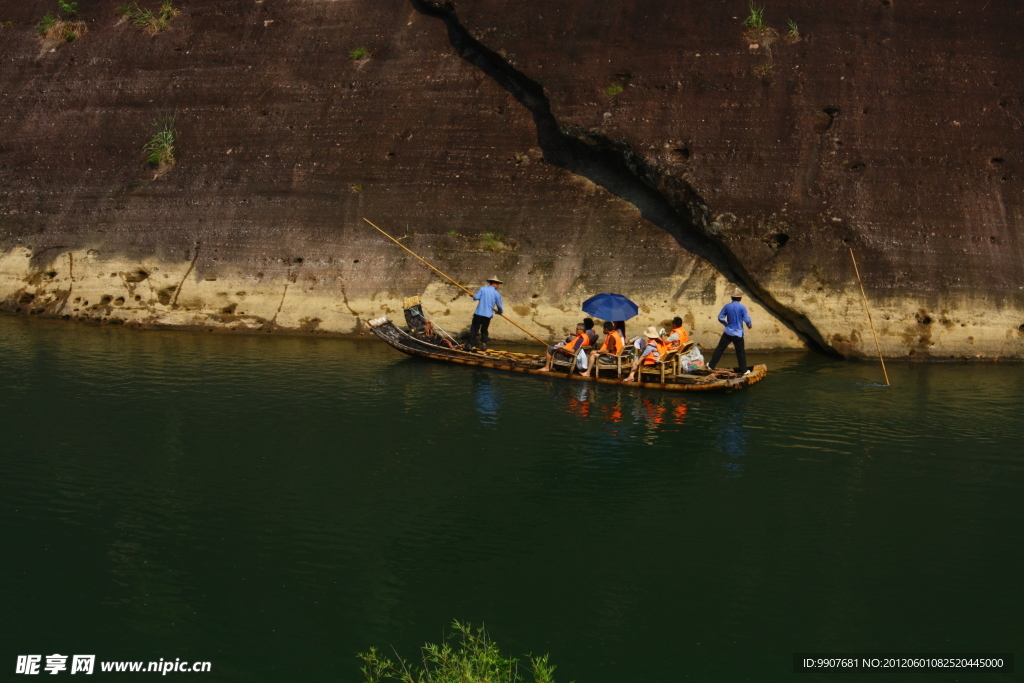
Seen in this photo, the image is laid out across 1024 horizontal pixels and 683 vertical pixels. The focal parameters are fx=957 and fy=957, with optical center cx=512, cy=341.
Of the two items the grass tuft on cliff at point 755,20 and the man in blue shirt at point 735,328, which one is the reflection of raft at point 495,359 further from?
the grass tuft on cliff at point 755,20

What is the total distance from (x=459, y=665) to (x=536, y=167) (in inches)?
689

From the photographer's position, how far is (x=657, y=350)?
17734mm

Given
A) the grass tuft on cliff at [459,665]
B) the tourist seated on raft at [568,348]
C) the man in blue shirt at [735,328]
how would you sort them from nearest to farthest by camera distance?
the grass tuft on cliff at [459,665], the man in blue shirt at [735,328], the tourist seated on raft at [568,348]

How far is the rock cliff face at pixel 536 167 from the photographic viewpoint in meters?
20.8

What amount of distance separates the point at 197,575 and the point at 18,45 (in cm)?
2389

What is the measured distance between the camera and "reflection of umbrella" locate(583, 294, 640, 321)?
1873 cm

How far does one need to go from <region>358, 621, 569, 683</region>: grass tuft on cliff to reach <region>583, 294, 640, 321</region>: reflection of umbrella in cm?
1132

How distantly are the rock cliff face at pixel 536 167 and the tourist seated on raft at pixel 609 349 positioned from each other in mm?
3554

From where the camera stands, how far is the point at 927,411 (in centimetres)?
1595

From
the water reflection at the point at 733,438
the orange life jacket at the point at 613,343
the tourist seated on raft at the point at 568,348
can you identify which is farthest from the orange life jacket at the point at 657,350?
the water reflection at the point at 733,438

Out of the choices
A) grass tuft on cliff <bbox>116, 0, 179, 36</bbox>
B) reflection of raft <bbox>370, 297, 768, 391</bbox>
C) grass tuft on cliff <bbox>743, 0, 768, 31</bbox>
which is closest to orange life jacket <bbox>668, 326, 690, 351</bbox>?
reflection of raft <bbox>370, 297, 768, 391</bbox>

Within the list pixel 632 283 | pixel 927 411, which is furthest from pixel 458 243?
pixel 927 411

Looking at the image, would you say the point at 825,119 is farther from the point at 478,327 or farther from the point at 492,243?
the point at 478,327

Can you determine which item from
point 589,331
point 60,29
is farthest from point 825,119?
point 60,29
